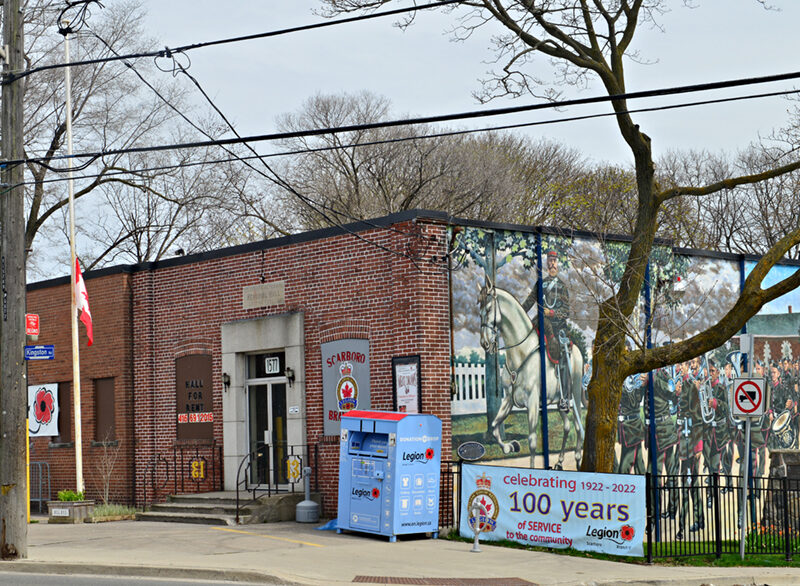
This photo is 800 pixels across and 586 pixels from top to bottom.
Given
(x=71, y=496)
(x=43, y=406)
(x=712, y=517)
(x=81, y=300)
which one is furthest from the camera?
(x=43, y=406)

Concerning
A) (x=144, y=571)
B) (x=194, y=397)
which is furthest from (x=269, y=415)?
(x=144, y=571)

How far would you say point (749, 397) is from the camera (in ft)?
52.3

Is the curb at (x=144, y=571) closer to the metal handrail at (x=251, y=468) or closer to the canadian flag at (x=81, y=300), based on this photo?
the metal handrail at (x=251, y=468)

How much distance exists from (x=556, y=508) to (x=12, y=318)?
28.8 ft

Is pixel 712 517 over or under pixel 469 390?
under

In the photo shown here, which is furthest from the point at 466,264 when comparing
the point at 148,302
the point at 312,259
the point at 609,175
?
the point at 609,175

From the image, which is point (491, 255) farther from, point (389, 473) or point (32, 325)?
point (32, 325)

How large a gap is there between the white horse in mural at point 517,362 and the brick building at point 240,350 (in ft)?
3.31

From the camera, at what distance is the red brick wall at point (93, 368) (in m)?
23.2

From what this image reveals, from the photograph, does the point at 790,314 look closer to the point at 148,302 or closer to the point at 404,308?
the point at 404,308

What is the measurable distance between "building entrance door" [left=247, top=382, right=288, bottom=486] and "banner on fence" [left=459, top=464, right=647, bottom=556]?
15.9 ft

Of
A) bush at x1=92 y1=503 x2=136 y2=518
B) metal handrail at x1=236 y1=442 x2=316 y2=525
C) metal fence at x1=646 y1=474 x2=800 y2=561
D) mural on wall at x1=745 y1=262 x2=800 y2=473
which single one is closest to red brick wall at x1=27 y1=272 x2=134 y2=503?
bush at x1=92 y1=503 x2=136 y2=518

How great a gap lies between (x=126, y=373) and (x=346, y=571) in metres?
11.7

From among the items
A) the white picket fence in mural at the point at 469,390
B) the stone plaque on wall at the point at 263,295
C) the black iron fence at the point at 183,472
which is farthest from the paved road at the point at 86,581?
the stone plaque on wall at the point at 263,295
